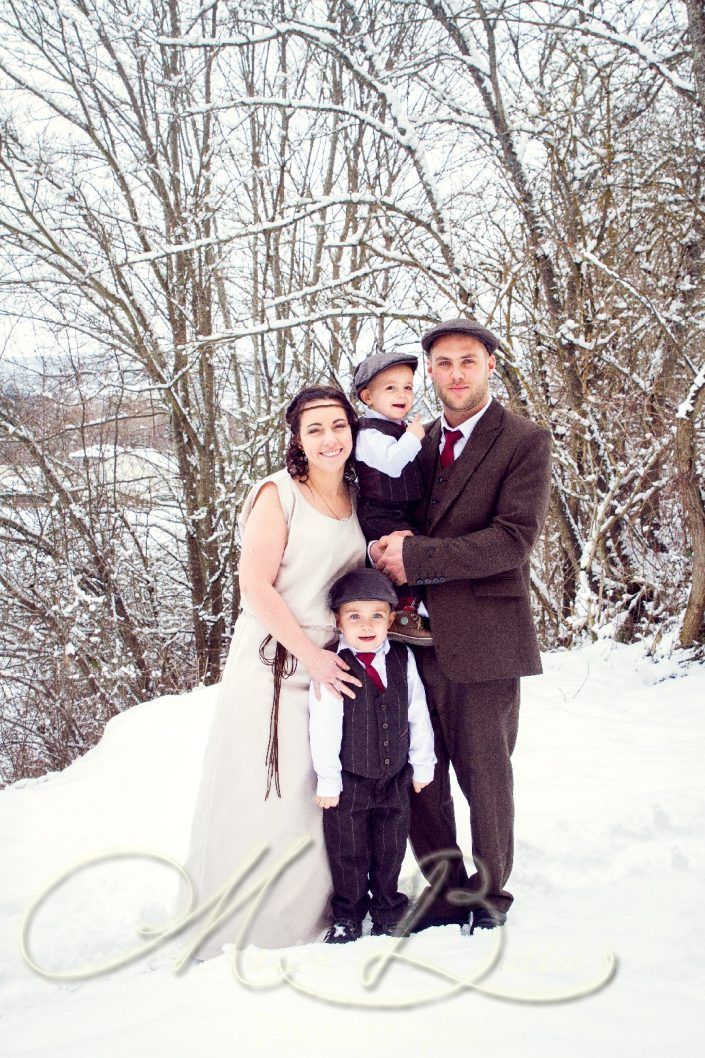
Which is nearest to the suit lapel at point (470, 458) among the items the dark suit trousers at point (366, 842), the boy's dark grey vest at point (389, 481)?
the boy's dark grey vest at point (389, 481)

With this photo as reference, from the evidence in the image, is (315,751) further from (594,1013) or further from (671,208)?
(671,208)

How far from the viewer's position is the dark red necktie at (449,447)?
2.35 m

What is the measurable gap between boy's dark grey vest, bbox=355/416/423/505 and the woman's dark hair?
48mm

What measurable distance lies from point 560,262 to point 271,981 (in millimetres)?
6092

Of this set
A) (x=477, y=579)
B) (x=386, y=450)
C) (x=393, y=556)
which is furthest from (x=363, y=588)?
(x=386, y=450)

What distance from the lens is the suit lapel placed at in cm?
226

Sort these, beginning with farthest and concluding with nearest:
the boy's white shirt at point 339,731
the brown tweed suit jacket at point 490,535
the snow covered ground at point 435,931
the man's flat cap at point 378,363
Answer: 1. the man's flat cap at point 378,363
2. the boy's white shirt at point 339,731
3. the brown tweed suit jacket at point 490,535
4. the snow covered ground at point 435,931

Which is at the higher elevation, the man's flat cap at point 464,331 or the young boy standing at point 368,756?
the man's flat cap at point 464,331

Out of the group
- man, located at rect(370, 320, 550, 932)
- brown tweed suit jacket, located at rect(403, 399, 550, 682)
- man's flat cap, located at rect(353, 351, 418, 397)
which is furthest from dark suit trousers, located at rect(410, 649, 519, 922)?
man's flat cap, located at rect(353, 351, 418, 397)

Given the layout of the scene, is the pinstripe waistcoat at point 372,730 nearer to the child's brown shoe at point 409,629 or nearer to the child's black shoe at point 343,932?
the child's brown shoe at point 409,629

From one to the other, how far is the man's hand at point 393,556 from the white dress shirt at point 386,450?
22 centimetres

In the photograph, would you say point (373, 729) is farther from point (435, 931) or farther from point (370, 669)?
point (435, 931)

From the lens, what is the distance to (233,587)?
31.8 feet

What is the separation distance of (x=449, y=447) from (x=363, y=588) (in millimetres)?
578
